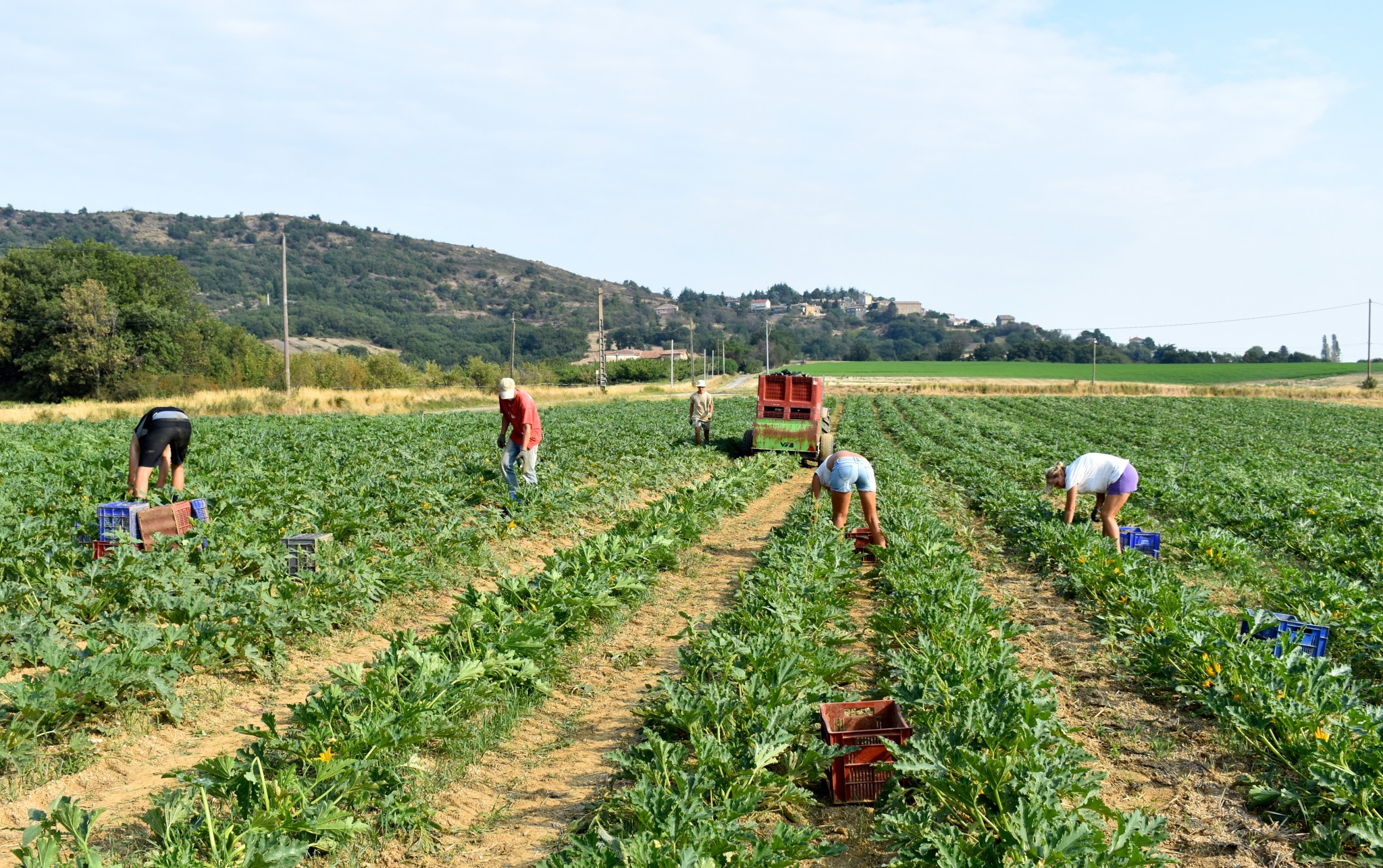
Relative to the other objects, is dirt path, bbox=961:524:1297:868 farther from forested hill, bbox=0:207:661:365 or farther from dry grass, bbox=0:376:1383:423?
forested hill, bbox=0:207:661:365

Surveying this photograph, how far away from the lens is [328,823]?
3.65 meters

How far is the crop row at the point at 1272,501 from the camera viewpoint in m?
7.00

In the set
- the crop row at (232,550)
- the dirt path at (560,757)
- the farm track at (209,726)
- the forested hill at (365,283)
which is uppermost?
the forested hill at (365,283)

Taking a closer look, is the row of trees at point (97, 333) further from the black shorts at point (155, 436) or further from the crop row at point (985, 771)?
the crop row at point (985, 771)

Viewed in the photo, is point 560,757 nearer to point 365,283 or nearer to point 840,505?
point 840,505

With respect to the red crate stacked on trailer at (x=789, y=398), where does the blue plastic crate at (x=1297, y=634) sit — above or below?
below

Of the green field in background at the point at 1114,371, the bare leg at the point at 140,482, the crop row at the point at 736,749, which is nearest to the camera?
the crop row at the point at 736,749

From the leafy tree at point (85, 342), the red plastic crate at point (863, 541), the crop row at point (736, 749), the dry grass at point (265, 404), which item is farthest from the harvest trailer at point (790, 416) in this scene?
the leafy tree at point (85, 342)

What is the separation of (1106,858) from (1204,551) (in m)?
7.42

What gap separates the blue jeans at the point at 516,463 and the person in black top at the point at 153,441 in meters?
3.92

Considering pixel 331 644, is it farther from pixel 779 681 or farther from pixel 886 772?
pixel 886 772

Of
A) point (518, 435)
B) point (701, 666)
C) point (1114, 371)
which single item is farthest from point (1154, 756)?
point (1114, 371)

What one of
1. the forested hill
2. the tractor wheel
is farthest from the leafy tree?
the forested hill

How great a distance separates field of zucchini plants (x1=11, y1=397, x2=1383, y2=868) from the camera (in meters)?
3.71
